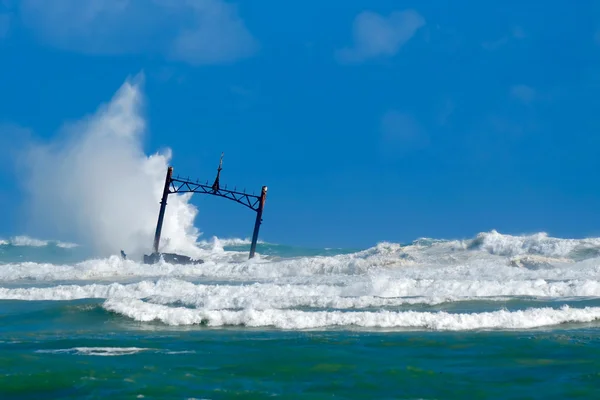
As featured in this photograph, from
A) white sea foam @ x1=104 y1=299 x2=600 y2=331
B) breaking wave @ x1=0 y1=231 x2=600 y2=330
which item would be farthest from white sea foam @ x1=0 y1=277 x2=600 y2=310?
white sea foam @ x1=104 y1=299 x2=600 y2=331

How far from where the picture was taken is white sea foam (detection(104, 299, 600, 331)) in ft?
32.5

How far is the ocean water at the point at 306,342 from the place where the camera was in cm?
633

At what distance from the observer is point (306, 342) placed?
8609 mm

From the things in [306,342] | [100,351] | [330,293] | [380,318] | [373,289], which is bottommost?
[100,351]

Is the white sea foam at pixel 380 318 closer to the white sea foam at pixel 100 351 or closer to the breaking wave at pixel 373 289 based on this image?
the breaking wave at pixel 373 289

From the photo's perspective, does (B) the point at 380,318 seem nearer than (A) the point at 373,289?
Yes

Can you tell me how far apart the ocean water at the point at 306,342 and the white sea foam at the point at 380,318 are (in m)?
0.03

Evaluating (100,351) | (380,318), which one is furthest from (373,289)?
(100,351)

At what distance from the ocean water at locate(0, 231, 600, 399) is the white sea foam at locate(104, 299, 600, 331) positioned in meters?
0.03

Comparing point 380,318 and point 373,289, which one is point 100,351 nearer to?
point 380,318

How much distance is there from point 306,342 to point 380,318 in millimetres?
2167

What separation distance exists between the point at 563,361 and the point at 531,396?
160 centimetres

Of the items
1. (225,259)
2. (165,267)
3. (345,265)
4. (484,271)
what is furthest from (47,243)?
(484,271)

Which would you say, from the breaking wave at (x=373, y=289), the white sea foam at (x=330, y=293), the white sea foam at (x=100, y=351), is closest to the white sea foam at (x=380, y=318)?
the breaking wave at (x=373, y=289)
